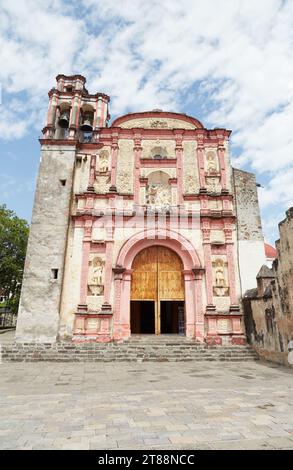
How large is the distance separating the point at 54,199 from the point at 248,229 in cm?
882

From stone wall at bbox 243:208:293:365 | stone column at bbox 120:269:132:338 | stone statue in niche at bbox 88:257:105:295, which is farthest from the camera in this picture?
stone statue in niche at bbox 88:257:105:295

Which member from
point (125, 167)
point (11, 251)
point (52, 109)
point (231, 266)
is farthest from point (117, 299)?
point (11, 251)

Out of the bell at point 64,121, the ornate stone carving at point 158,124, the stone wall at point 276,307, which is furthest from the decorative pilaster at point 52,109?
the stone wall at point 276,307

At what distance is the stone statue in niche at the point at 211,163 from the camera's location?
1395 centimetres

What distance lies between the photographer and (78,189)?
1341 cm

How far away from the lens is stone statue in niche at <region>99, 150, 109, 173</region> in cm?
1383

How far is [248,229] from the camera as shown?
12867 mm

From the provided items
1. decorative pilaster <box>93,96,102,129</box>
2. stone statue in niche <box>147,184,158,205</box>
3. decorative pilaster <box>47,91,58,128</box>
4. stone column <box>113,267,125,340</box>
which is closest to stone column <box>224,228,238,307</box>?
stone statue in niche <box>147,184,158,205</box>

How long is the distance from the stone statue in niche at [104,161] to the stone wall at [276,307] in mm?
8311

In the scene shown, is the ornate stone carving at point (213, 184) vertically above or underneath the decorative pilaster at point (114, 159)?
underneath

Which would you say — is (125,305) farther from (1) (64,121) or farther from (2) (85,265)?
(1) (64,121)

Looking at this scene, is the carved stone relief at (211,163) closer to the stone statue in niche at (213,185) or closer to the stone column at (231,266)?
the stone statue in niche at (213,185)

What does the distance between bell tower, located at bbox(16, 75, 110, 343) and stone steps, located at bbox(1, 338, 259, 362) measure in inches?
24.4

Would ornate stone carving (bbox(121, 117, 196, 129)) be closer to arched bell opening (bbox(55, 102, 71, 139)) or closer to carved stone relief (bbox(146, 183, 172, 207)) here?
arched bell opening (bbox(55, 102, 71, 139))
